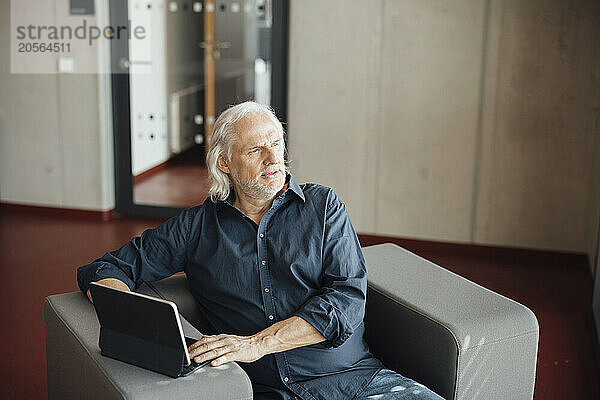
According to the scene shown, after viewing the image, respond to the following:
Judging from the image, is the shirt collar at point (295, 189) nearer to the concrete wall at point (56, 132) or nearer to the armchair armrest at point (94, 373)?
the armchair armrest at point (94, 373)

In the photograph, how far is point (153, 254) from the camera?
2340 mm

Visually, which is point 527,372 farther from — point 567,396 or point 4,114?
point 4,114

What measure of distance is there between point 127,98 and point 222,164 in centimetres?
321

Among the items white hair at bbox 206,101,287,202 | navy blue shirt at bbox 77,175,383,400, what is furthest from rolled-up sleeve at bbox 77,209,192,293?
white hair at bbox 206,101,287,202

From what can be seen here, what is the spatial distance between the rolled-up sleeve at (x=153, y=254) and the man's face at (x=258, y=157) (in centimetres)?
25

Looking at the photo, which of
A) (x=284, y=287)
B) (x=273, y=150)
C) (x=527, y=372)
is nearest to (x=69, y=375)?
(x=284, y=287)

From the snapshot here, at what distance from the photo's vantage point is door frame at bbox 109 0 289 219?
501cm

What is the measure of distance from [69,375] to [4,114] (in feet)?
13.0

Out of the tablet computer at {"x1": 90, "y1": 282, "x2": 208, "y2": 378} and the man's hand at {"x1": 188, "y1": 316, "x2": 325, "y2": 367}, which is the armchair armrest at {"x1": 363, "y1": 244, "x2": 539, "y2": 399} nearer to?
the man's hand at {"x1": 188, "y1": 316, "x2": 325, "y2": 367}

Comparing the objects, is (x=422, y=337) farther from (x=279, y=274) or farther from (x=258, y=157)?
(x=258, y=157)

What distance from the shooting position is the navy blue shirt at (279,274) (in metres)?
2.17

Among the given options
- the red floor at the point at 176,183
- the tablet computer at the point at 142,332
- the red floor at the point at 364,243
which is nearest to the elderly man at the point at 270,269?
the tablet computer at the point at 142,332

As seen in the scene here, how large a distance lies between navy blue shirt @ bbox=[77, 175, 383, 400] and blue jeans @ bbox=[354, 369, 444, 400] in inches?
1.2

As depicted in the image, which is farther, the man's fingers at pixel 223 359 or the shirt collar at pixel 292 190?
the shirt collar at pixel 292 190
